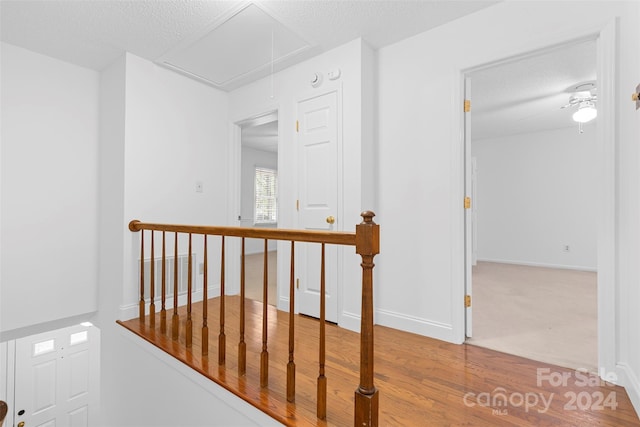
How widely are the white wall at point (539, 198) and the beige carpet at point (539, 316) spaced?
0.76 m

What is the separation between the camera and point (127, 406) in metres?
2.60

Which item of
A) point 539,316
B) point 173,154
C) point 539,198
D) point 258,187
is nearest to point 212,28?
point 173,154

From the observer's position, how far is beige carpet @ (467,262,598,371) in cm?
210

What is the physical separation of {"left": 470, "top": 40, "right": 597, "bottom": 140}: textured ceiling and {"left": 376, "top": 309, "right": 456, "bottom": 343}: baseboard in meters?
1.90

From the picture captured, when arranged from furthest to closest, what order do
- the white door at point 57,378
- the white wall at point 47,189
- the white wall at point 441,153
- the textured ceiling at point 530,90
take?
Result: the white door at point 57,378
the textured ceiling at point 530,90
the white wall at point 47,189
the white wall at point 441,153

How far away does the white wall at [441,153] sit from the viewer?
1.64 m

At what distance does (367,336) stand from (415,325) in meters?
1.35

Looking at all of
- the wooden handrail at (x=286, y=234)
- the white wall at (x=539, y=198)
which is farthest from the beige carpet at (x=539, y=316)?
the wooden handrail at (x=286, y=234)

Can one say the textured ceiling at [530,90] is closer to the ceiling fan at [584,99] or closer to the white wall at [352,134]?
the ceiling fan at [584,99]

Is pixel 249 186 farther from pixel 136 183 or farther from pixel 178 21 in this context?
pixel 178 21

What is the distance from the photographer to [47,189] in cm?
281

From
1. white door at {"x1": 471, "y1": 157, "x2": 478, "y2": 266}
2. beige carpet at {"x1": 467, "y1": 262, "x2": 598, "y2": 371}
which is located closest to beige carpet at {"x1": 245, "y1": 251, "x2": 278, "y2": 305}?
beige carpet at {"x1": 467, "y1": 262, "x2": 598, "y2": 371}

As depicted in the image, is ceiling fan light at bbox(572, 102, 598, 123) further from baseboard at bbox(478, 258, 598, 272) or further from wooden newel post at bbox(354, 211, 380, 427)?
wooden newel post at bbox(354, 211, 380, 427)

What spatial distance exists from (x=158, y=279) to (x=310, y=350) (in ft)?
5.79
